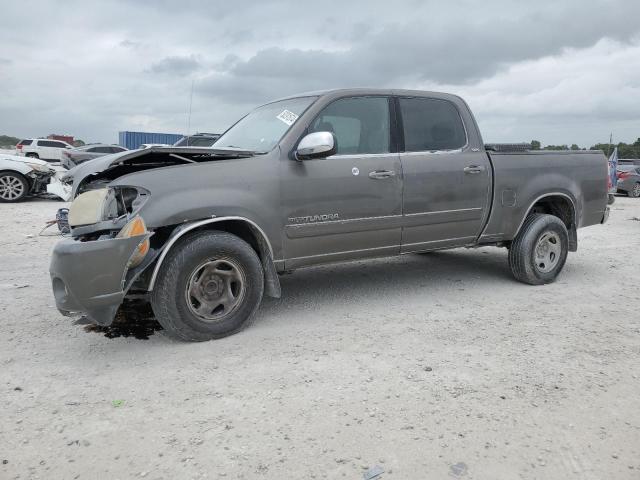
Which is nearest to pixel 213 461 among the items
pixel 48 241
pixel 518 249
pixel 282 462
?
pixel 282 462

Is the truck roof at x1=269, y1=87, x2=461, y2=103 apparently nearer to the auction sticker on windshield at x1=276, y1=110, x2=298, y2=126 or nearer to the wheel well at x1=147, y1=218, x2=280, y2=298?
the auction sticker on windshield at x1=276, y1=110, x2=298, y2=126

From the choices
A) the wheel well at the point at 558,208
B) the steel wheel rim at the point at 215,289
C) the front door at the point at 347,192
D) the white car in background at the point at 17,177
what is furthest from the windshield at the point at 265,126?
the white car in background at the point at 17,177

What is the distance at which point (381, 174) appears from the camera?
4473mm

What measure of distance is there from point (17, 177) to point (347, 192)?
11603 mm

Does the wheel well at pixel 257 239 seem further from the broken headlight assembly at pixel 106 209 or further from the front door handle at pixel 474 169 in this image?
the front door handle at pixel 474 169

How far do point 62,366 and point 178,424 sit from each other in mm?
1218

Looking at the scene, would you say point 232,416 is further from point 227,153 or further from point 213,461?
point 227,153

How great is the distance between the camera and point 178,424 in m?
2.70

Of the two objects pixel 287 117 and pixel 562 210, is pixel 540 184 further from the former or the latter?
pixel 287 117

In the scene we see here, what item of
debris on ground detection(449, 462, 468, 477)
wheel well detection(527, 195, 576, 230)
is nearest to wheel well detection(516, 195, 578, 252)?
wheel well detection(527, 195, 576, 230)

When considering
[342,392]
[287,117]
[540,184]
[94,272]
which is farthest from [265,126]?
[540,184]

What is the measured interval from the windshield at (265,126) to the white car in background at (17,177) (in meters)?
10.1

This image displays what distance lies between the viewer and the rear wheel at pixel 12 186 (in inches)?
505

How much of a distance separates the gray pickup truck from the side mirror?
0.03 ft
